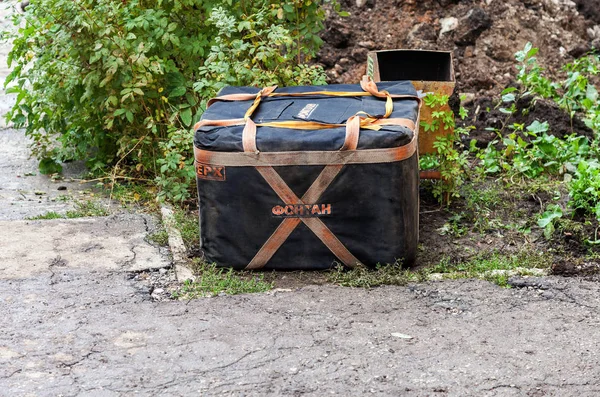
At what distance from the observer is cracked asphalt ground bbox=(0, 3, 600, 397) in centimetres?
351

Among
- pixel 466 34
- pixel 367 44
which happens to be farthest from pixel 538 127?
pixel 367 44

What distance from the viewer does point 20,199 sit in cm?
600

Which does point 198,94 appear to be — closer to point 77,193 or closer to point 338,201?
point 77,193

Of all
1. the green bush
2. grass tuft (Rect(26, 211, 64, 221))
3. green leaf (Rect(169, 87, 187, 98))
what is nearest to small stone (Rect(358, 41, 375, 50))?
the green bush

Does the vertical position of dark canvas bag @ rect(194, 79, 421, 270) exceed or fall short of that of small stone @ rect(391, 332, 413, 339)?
it exceeds it

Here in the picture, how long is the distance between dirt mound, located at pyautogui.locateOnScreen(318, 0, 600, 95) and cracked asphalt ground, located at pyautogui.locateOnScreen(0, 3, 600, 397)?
3.00 metres

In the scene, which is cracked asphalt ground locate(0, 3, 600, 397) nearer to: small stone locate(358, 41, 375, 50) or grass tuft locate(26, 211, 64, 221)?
grass tuft locate(26, 211, 64, 221)

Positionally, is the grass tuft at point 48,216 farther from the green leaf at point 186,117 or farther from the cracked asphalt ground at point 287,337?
the green leaf at point 186,117

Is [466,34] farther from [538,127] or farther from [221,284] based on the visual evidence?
[221,284]

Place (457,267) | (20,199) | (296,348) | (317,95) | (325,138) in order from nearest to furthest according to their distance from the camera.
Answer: (296,348) < (325,138) < (457,267) < (317,95) < (20,199)

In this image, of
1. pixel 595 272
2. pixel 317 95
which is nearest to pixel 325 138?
pixel 317 95

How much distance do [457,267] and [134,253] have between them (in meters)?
1.82

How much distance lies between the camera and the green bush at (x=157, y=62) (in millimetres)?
5633

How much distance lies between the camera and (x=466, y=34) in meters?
7.25
